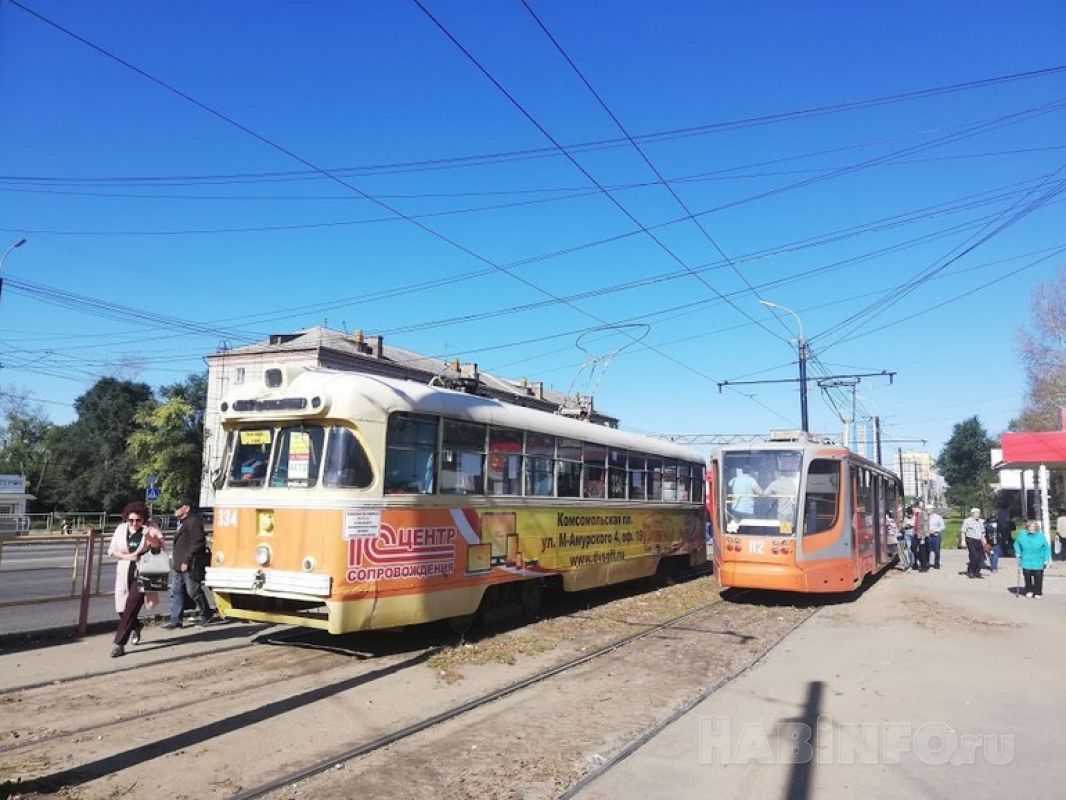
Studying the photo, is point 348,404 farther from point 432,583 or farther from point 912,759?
point 912,759

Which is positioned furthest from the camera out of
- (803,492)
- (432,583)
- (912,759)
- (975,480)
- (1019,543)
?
(975,480)

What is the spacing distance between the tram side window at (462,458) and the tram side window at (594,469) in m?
3.05

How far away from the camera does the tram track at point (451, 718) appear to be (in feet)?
16.7

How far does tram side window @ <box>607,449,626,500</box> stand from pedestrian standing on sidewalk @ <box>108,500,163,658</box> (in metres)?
7.22

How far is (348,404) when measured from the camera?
28.1 ft

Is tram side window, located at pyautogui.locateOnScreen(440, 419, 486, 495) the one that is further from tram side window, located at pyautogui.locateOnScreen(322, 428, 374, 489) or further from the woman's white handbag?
the woman's white handbag

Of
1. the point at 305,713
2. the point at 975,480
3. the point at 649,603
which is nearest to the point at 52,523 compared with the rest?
the point at 649,603

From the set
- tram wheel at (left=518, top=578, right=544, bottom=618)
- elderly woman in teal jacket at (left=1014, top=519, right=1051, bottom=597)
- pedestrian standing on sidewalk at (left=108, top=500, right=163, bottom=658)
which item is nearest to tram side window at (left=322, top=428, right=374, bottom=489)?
pedestrian standing on sidewalk at (left=108, top=500, right=163, bottom=658)

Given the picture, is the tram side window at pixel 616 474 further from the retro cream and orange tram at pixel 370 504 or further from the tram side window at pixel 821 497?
the tram side window at pixel 821 497

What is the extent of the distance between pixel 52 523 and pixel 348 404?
43.3 m

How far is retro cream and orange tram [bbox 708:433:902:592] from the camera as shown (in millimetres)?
13281

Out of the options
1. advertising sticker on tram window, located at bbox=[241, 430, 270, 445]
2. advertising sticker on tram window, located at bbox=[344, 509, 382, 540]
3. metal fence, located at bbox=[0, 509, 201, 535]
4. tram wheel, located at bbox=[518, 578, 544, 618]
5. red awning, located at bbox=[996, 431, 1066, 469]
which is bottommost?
metal fence, located at bbox=[0, 509, 201, 535]

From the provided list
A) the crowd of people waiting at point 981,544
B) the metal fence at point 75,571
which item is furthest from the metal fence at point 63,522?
the crowd of people waiting at point 981,544

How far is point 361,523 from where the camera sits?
27.7ft
